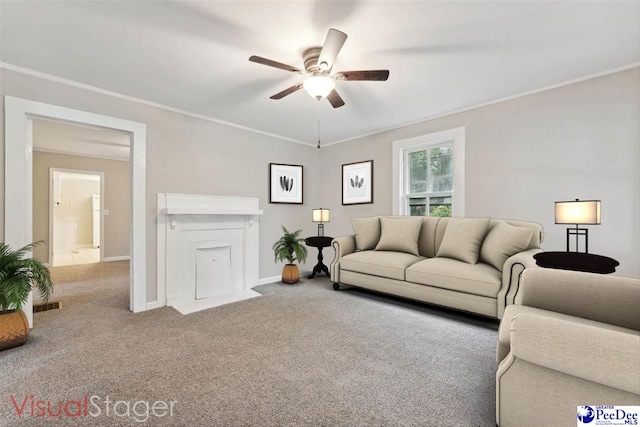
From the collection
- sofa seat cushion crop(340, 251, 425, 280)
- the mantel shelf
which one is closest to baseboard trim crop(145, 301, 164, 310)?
the mantel shelf

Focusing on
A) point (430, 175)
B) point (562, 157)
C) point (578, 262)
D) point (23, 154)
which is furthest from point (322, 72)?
point (23, 154)

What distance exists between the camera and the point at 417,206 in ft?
13.3

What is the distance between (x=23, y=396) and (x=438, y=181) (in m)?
4.39

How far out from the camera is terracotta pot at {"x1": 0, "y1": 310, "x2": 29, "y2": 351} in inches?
80.5

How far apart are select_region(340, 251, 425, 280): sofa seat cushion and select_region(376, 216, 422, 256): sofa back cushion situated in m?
0.09

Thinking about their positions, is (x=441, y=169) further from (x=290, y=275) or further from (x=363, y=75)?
(x=290, y=275)

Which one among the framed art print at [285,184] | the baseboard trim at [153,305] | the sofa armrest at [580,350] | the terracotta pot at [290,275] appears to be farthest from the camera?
the framed art print at [285,184]

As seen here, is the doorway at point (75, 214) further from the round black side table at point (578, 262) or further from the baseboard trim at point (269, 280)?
the round black side table at point (578, 262)

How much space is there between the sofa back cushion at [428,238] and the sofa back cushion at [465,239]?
0.31 m

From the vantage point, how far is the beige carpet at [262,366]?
1.40 metres

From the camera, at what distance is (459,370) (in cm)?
178

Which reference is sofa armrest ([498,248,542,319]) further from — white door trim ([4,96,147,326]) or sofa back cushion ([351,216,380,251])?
white door trim ([4,96,147,326])

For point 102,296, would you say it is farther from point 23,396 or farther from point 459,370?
point 459,370

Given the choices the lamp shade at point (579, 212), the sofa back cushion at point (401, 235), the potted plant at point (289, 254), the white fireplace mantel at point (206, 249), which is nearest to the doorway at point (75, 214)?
the white fireplace mantel at point (206, 249)
